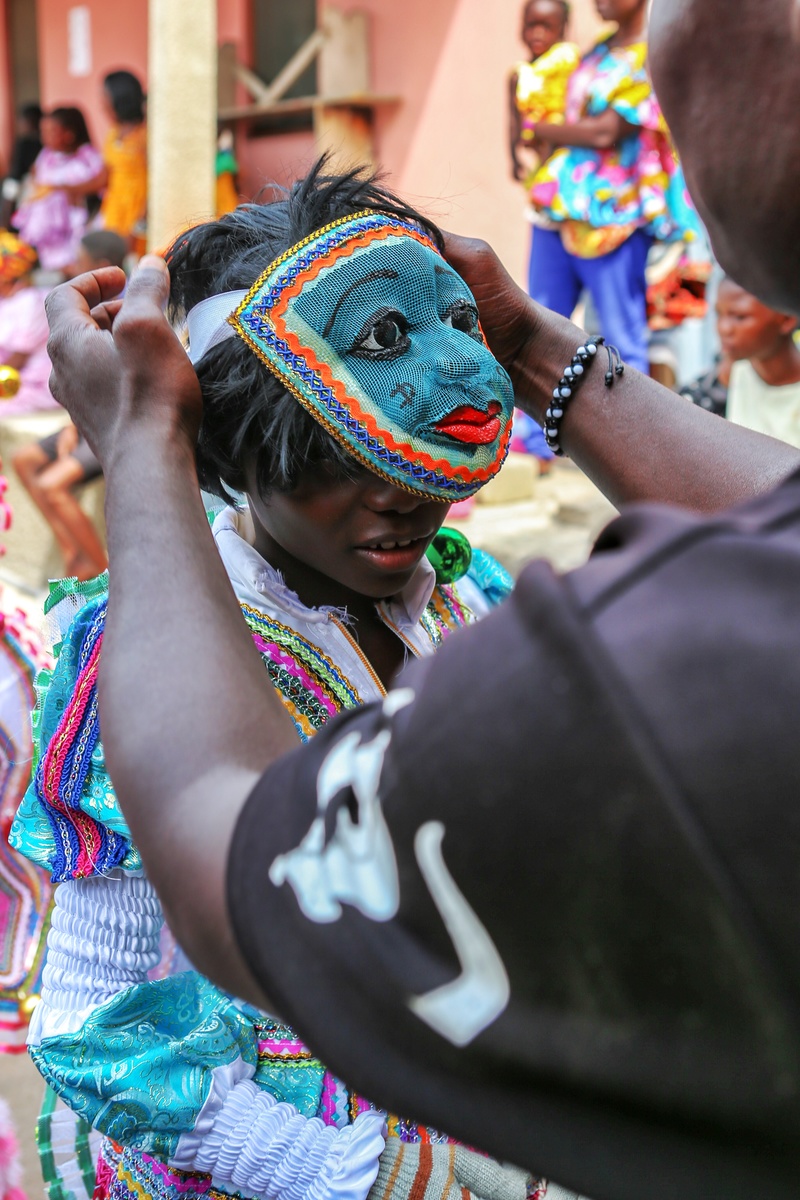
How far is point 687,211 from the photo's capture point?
17.6 feet

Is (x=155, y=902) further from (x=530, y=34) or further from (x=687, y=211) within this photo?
(x=530, y=34)

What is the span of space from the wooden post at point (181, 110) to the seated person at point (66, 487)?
17.9 inches

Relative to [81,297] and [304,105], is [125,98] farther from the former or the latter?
[81,297]

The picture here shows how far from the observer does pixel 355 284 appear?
146cm

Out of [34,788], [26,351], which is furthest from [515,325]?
[26,351]

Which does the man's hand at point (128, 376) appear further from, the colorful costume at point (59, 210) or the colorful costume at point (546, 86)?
the colorful costume at point (59, 210)

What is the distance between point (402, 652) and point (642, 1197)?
113 centimetres

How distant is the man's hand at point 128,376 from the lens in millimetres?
1095

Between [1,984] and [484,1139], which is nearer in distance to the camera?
[484,1139]

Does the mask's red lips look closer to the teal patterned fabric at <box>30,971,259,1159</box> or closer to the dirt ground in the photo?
the teal patterned fabric at <box>30,971,259,1159</box>

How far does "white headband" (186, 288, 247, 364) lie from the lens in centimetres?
156

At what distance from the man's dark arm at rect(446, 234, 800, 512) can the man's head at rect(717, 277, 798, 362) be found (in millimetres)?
2724

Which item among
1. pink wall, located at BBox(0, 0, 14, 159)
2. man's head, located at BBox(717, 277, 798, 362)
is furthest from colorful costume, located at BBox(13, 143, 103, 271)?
man's head, located at BBox(717, 277, 798, 362)

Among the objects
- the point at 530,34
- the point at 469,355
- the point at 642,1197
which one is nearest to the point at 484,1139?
the point at 642,1197
